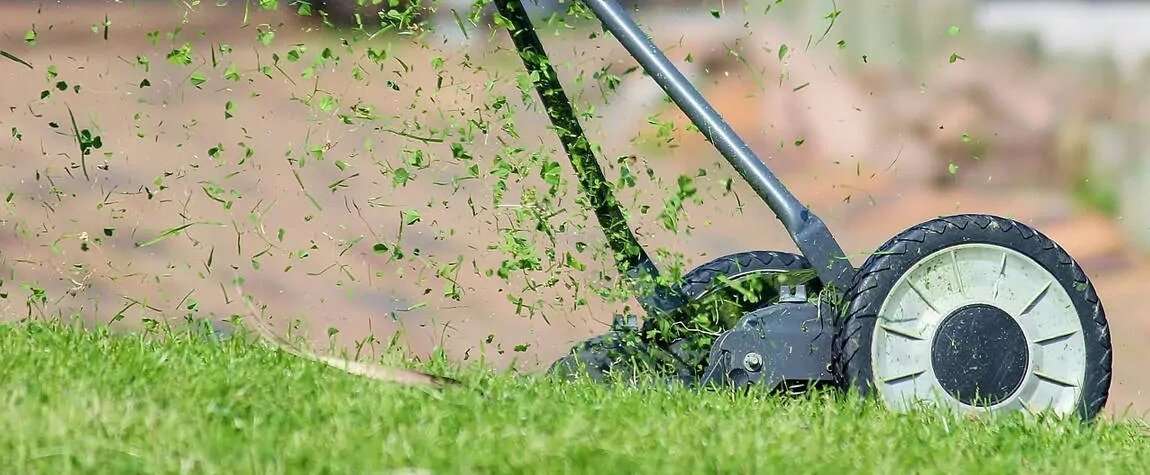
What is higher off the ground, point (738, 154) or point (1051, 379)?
point (738, 154)

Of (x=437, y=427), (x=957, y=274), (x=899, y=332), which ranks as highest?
(x=957, y=274)

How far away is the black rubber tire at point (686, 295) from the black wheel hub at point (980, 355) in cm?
64

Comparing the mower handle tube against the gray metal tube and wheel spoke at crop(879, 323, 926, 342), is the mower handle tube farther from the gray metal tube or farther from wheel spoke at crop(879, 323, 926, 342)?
wheel spoke at crop(879, 323, 926, 342)

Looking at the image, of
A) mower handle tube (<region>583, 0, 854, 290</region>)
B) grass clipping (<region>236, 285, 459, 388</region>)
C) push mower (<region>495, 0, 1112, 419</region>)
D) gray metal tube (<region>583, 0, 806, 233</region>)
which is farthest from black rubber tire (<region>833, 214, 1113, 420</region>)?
grass clipping (<region>236, 285, 459, 388</region>)

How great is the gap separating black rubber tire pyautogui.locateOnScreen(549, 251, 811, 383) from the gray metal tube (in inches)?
15.2

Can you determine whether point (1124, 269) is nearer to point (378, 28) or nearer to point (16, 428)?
point (378, 28)

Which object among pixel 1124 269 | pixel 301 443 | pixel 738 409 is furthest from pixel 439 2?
pixel 1124 269

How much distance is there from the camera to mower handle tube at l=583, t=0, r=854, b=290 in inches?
148

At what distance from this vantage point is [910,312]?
361 cm

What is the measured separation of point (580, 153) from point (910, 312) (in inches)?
32.6

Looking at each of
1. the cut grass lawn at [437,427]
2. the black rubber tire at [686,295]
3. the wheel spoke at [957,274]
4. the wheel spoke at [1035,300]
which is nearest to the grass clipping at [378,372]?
the cut grass lawn at [437,427]

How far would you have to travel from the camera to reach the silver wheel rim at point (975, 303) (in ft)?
11.8

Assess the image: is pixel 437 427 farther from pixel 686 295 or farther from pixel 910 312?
pixel 686 295

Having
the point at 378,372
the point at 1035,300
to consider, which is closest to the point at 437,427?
the point at 378,372
